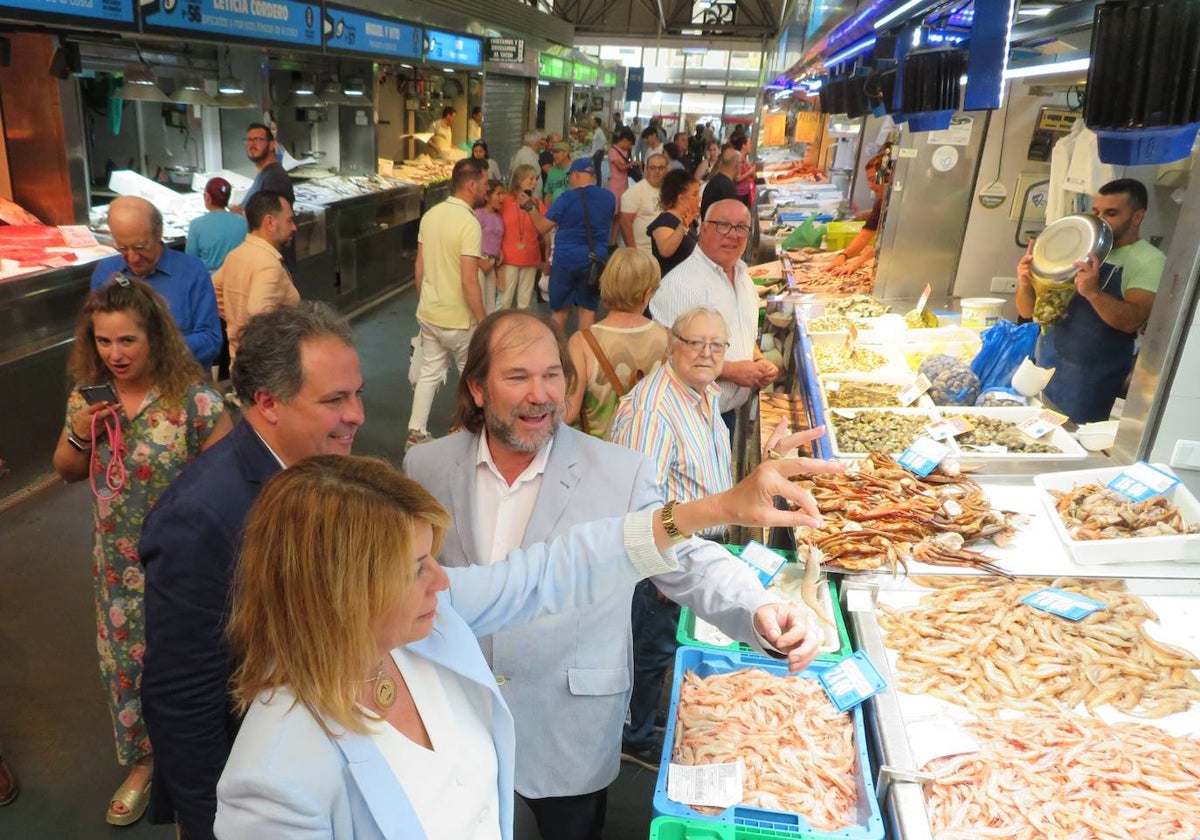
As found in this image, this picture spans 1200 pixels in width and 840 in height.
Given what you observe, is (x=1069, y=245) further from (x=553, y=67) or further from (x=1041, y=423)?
(x=553, y=67)

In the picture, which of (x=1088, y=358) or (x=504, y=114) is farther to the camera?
(x=504, y=114)

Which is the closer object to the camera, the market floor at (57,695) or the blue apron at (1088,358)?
the market floor at (57,695)

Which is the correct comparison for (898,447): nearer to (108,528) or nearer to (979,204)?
(108,528)

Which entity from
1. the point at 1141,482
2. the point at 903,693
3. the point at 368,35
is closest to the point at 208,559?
the point at 903,693

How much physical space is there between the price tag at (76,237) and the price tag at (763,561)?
5501mm

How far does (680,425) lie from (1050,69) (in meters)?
2.58

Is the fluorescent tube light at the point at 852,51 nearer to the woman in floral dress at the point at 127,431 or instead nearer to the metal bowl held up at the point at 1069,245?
the metal bowl held up at the point at 1069,245

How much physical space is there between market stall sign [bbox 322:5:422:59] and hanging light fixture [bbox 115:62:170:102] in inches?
90.2

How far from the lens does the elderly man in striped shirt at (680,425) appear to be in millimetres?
3039

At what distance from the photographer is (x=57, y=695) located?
3.59 meters

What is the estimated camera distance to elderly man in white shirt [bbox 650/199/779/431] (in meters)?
4.16

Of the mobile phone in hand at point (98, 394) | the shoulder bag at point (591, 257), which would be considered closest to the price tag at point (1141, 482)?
the mobile phone in hand at point (98, 394)

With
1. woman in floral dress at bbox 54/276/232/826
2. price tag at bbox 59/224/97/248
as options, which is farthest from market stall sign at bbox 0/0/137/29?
woman in floral dress at bbox 54/276/232/826

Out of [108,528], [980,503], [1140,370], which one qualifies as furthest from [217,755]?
[1140,370]
